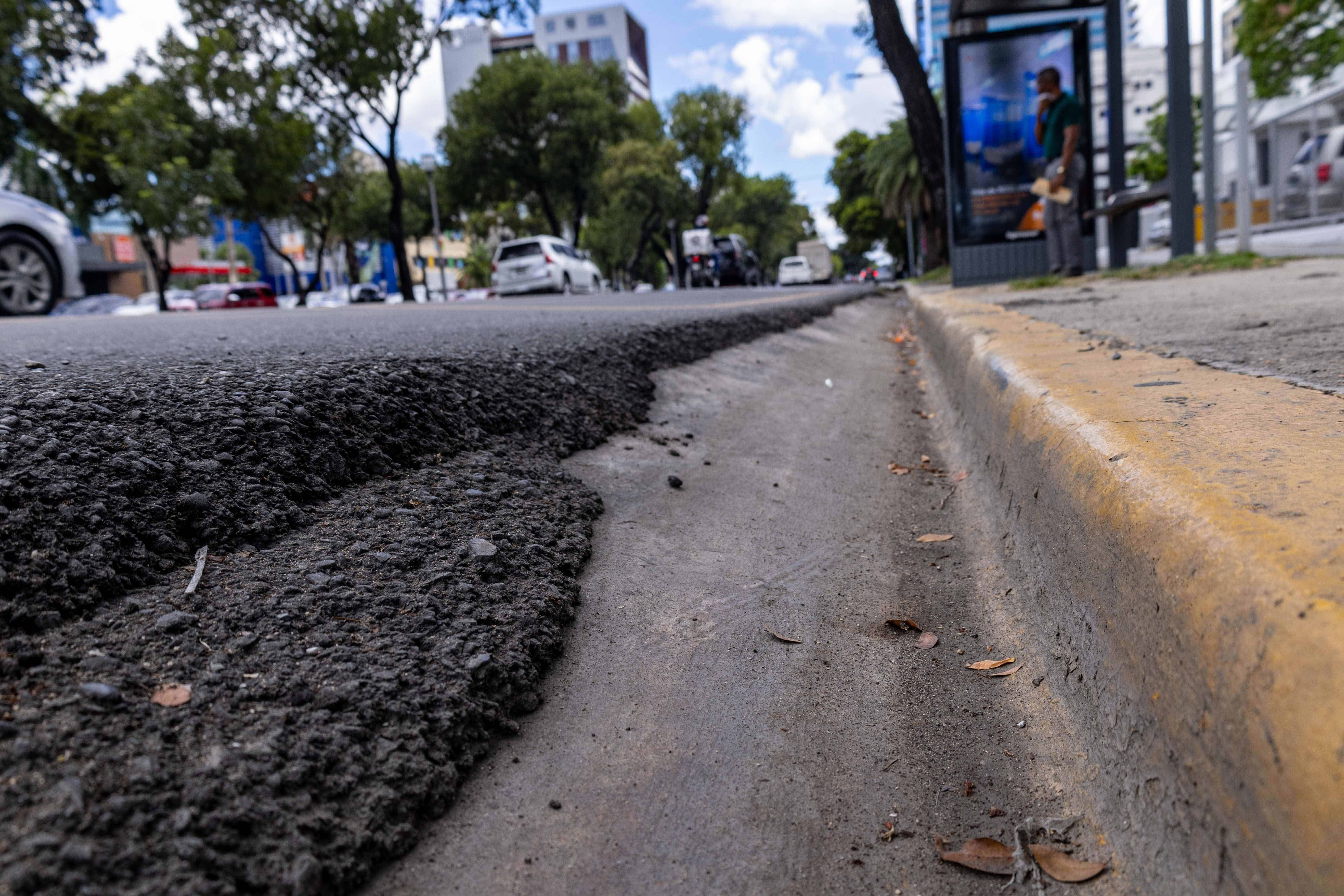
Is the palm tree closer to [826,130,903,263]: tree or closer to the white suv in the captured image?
the white suv

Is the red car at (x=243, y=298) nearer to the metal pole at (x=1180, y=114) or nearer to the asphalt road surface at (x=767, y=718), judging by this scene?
the metal pole at (x=1180, y=114)

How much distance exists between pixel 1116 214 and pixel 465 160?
2878 centimetres

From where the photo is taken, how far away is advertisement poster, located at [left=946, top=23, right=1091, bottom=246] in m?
11.3

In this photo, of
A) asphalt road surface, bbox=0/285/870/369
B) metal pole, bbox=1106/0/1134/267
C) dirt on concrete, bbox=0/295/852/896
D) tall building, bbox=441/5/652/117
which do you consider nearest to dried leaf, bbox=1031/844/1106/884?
dirt on concrete, bbox=0/295/852/896

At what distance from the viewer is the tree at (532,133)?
110 ft

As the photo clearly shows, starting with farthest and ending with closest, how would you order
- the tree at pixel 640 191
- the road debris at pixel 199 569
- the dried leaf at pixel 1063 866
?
the tree at pixel 640 191 < the road debris at pixel 199 569 < the dried leaf at pixel 1063 866

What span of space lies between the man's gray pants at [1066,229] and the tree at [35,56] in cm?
2617

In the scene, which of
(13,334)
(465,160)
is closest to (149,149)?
(465,160)

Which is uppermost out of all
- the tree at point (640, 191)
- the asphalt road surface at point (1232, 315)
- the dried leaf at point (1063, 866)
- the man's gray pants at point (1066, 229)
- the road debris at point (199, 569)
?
the tree at point (640, 191)

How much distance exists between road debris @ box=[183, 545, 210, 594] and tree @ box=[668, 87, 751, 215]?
170 ft

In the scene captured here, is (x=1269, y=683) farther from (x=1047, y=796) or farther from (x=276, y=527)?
(x=276, y=527)

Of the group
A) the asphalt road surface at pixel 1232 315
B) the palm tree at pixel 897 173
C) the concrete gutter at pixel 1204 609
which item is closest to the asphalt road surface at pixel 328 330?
the concrete gutter at pixel 1204 609

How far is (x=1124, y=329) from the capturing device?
3.87m

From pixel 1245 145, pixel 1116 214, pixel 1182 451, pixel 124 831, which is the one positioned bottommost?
pixel 124 831
